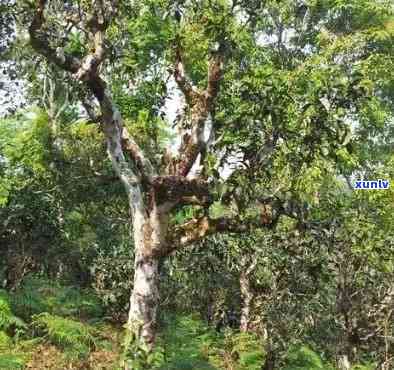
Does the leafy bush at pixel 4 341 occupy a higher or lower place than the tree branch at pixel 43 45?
lower

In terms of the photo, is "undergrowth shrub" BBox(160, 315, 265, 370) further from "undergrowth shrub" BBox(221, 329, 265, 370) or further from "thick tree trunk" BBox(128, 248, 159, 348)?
"thick tree trunk" BBox(128, 248, 159, 348)

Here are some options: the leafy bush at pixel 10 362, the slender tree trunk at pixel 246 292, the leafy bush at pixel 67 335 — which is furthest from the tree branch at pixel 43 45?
the slender tree trunk at pixel 246 292

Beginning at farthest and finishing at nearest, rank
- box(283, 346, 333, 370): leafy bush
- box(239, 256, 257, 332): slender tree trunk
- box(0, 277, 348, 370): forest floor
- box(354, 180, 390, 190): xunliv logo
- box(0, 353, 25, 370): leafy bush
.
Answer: box(354, 180, 390, 190): xunliv logo
box(239, 256, 257, 332): slender tree trunk
box(283, 346, 333, 370): leafy bush
box(0, 277, 348, 370): forest floor
box(0, 353, 25, 370): leafy bush

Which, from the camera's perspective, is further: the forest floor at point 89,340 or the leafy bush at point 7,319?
the leafy bush at point 7,319

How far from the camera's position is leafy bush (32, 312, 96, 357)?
10.5m

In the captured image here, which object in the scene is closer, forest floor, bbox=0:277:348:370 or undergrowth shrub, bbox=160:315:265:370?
forest floor, bbox=0:277:348:370

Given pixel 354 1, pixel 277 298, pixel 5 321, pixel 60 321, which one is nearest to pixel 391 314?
pixel 277 298

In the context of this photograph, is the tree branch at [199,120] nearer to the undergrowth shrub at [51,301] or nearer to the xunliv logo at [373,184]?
the undergrowth shrub at [51,301]

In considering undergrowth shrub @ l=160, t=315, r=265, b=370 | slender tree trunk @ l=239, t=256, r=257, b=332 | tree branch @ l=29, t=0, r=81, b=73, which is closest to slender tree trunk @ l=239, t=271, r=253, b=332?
slender tree trunk @ l=239, t=256, r=257, b=332

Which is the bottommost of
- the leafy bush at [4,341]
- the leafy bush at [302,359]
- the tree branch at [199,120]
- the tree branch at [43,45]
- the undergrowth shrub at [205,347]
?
the leafy bush at [302,359]

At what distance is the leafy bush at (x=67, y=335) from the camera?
10.5 metres

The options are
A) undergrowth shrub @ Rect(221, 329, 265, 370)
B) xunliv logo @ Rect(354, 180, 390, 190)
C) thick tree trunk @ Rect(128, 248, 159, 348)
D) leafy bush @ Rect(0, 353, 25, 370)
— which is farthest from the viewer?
xunliv logo @ Rect(354, 180, 390, 190)

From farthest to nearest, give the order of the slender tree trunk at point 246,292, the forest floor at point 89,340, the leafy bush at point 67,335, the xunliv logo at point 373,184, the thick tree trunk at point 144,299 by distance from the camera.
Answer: the xunliv logo at point 373,184 → the slender tree trunk at point 246,292 → the leafy bush at point 67,335 → the forest floor at point 89,340 → the thick tree trunk at point 144,299

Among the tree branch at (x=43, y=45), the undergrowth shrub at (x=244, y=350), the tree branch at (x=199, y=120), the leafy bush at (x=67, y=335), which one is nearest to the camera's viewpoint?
the tree branch at (x=43, y=45)
